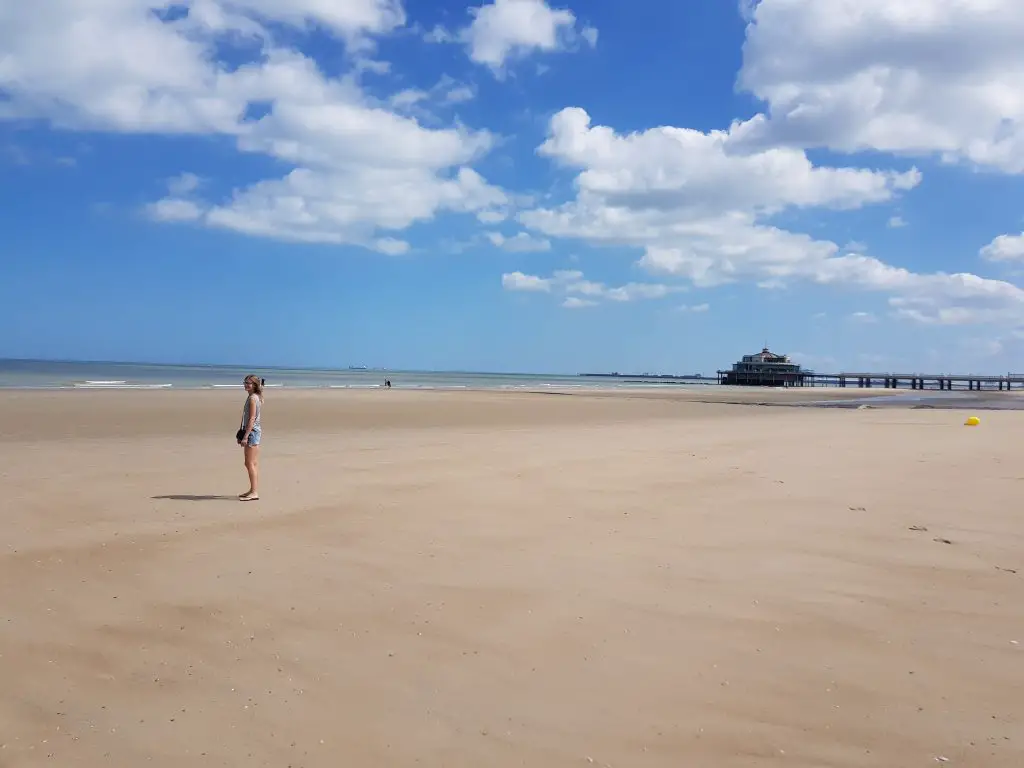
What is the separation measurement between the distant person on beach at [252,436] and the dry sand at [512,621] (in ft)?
1.65

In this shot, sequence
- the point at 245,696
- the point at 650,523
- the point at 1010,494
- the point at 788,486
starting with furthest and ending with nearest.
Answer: the point at 788,486, the point at 1010,494, the point at 650,523, the point at 245,696

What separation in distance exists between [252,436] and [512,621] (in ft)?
21.3

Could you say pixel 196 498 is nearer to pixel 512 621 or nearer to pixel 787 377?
pixel 512 621

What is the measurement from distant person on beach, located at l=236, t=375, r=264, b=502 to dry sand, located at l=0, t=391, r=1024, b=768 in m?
0.50

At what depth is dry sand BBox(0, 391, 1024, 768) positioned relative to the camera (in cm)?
385

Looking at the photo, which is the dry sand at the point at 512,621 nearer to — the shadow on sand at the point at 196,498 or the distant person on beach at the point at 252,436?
the shadow on sand at the point at 196,498

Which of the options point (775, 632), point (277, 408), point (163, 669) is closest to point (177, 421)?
point (277, 408)

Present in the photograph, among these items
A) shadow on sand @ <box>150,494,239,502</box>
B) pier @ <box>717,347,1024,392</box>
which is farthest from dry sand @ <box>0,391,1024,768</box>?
pier @ <box>717,347,1024,392</box>

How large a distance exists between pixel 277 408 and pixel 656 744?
97.2 feet

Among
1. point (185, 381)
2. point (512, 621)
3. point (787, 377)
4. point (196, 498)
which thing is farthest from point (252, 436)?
point (787, 377)

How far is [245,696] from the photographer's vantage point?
14.0 feet

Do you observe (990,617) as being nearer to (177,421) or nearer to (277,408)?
(177,421)

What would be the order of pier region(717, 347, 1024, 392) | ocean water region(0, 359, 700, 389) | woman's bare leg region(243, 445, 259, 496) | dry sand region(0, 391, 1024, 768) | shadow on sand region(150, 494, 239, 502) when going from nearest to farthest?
1. dry sand region(0, 391, 1024, 768)
2. shadow on sand region(150, 494, 239, 502)
3. woman's bare leg region(243, 445, 259, 496)
4. ocean water region(0, 359, 700, 389)
5. pier region(717, 347, 1024, 392)

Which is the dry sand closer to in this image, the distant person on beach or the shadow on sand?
the shadow on sand
